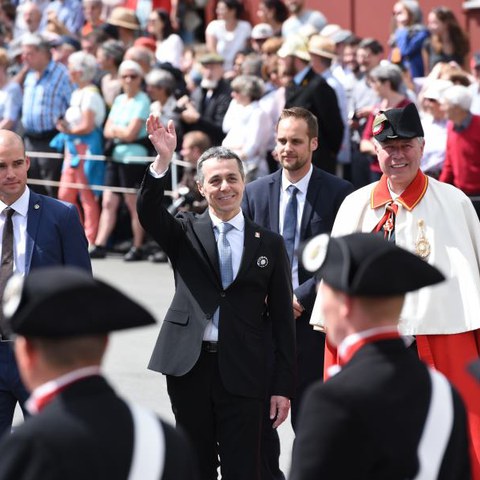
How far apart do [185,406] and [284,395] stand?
51 centimetres

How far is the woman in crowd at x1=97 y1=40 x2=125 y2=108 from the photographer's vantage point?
1398 cm

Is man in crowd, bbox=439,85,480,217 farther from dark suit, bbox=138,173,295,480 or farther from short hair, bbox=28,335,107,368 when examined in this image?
short hair, bbox=28,335,107,368

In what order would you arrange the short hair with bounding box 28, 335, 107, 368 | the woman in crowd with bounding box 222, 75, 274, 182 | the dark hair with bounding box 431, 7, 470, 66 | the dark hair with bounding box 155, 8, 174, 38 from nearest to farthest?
the short hair with bounding box 28, 335, 107, 368
the woman in crowd with bounding box 222, 75, 274, 182
the dark hair with bounding box 431, 7, 470, 66
the dark hair with bounding box 155, 8, 174, 38

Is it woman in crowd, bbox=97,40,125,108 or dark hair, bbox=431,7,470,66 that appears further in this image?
woman in crowd, bbox=97,40,125,108

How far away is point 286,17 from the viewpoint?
15688mm

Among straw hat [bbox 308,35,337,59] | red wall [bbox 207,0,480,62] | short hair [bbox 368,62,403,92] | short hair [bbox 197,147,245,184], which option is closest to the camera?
short hair [bbox 197,147,245,184]

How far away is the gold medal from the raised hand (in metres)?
1.31

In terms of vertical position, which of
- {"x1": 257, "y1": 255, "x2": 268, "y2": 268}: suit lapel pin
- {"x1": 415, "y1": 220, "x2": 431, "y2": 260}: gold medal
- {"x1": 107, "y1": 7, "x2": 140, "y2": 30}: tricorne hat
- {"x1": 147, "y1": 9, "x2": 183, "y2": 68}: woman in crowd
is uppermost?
{"x1": 107, "y1": 7, "x2": 140, "y2": 30}: tricorne hat

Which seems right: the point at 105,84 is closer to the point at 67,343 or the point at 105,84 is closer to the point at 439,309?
the point at 439,309

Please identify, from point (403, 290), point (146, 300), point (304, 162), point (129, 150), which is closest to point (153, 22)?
point (129, 150)

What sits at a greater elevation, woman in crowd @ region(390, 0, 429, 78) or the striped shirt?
woman in crowd @ region(390, 0, 429, 78)

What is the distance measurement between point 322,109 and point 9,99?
4.63 metres

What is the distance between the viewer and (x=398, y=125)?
6.34 metres

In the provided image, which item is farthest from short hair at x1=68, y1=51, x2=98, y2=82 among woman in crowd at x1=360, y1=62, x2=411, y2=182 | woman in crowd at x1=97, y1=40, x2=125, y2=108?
woman in crowd at x1=360, y1=62, x2=411, y2=182
